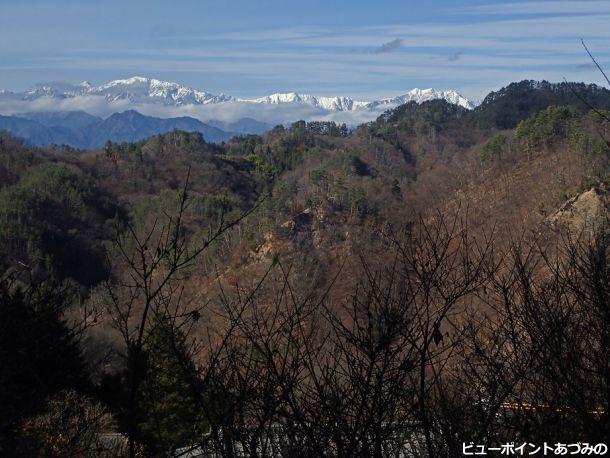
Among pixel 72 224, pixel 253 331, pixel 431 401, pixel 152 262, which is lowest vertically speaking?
pixel 72 224

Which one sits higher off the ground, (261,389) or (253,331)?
(253,331)

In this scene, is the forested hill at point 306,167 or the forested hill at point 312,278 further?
the forested hill at point 306,167

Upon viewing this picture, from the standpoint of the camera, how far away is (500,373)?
3.29m

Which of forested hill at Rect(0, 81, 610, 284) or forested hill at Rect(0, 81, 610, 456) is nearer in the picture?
forested hill at Rect(0, 81, 610, 456)

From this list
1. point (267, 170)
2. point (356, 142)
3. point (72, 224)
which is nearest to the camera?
point (72, 224)

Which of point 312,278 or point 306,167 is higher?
point 306,167

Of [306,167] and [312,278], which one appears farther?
[306,167]

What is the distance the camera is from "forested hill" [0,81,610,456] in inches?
119

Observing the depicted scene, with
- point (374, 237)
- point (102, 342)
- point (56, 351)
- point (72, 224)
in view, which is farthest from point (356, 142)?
point (56, 351)

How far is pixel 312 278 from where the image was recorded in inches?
1084

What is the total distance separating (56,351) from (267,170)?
65951 millimetres

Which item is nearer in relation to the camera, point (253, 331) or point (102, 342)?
point (253, 331)

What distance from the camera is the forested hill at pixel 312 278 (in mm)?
3025

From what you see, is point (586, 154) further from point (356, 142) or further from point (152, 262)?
point (356, 142)
